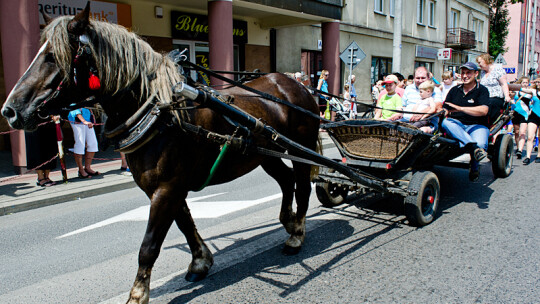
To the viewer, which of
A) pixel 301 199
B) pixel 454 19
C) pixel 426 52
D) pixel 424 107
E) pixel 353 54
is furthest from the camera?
pixel 454 19

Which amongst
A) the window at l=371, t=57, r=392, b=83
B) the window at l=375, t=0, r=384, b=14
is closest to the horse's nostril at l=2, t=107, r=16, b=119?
the window at l=371, t=57, r=392, b=83

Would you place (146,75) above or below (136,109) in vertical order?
above

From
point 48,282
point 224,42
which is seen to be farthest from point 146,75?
point 224,42

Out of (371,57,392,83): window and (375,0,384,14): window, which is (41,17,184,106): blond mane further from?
(375,0,384,14): window

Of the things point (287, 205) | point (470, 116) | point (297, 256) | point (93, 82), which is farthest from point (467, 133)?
point (93, 82)

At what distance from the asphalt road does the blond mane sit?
1641 millimetres

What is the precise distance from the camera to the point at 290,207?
4.44 metres

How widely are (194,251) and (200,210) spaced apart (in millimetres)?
2199

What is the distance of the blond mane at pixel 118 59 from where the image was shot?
8.40 feet

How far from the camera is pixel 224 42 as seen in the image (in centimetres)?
1203

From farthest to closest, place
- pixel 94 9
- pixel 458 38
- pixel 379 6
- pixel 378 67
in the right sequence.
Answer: pixel 458 38 → pixel 378 67 → pixel 379 6 → pixel 94 9

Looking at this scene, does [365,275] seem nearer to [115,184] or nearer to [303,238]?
[303,238]

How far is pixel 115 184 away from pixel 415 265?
551cm

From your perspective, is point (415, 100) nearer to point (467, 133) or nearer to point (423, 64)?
point (467, 133)
